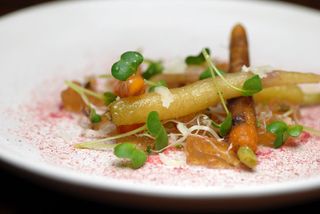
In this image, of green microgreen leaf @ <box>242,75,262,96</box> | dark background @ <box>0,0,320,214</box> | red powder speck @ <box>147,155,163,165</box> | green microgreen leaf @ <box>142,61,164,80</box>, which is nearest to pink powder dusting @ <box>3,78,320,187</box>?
red powder speck @ <box>147,155,163,165</box>

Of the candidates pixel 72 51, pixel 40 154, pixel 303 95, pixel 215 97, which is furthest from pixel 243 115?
pixel 72 51

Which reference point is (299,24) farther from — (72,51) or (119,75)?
(119,75)

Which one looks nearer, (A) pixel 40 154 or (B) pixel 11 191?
(A) pixel 40 154

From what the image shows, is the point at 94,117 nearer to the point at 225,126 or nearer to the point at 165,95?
the point at 165,95

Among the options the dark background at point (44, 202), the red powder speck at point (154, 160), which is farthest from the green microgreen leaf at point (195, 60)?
the dark background at point (44, 202)

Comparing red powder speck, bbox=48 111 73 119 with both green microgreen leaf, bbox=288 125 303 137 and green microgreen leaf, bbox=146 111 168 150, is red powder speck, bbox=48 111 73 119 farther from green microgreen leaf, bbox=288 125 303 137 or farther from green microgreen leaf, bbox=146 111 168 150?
green microgreen leaf, bbox=288 125 303 137

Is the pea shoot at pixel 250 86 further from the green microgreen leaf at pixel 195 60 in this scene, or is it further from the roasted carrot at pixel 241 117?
the green microgreen leaf at pixel 195 60
